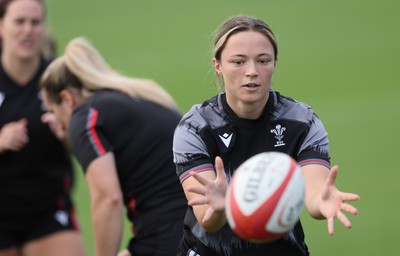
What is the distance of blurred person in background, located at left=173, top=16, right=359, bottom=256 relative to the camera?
5.05 metres

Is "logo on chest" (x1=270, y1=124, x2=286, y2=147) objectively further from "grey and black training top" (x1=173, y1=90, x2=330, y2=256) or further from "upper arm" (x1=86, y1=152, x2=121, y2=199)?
"upper arm" (x1=86, y1=152, x2=121, y2=199)

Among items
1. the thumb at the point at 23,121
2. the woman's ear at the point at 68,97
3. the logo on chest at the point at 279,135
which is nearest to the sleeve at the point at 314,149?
the logo on chest at the point at 279,135

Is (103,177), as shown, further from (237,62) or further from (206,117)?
(237,62)

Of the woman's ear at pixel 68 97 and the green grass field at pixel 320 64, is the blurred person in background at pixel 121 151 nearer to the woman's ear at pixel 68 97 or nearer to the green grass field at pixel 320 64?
the woman's ear at pixel 68 97

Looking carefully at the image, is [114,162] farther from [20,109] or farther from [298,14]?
[298,14]

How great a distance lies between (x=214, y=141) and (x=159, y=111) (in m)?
1.37

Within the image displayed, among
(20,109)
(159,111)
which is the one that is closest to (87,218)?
(20,109)

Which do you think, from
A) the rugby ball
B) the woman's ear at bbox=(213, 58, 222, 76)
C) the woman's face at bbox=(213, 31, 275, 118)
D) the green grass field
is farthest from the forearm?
the green grass field

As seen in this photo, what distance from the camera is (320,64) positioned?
58.7 ft

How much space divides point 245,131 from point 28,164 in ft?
10.9

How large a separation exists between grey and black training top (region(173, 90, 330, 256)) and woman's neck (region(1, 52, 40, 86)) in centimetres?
318

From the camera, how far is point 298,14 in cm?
2162

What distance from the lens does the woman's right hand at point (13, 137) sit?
7.65 meters

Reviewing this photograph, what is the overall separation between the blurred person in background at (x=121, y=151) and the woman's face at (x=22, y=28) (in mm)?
1498
